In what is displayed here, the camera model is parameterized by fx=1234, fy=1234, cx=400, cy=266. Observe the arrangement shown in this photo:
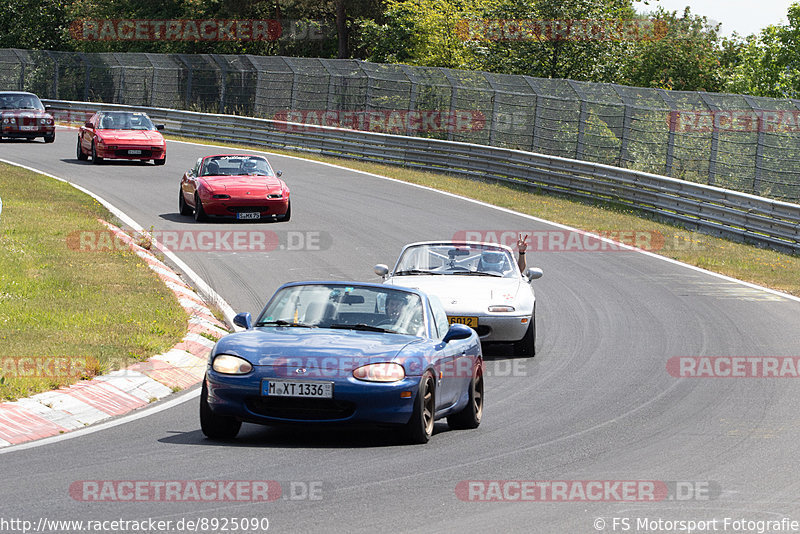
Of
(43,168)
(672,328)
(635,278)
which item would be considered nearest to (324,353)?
(672,328)

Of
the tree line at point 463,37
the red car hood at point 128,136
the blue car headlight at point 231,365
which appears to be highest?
the tree line at point 463,37

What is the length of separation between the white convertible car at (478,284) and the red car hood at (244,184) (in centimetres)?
952

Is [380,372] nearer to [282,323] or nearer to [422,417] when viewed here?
[422,417]

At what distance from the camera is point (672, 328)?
15641mm

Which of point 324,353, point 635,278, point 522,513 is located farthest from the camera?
point 635,278

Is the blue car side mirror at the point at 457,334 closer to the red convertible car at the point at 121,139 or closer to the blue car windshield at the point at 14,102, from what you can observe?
the red convertible car at the point at 121,139

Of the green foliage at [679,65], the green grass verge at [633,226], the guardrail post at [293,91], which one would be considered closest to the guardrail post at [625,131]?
the green grass verge at [633,226]

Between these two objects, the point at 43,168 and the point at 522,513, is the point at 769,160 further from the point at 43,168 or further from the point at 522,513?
the point at 522,513

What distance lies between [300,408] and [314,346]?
1.56ft

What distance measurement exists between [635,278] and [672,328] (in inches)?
172

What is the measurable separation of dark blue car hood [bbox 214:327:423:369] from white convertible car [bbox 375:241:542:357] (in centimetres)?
416

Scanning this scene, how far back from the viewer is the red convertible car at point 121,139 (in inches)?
1316

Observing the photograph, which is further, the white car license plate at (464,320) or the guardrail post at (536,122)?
the guardrail post at (536,122)

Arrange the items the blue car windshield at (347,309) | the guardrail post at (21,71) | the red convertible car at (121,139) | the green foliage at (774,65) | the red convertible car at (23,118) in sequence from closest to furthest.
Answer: the blue car windshield at (347,309)
the red convertible car at (121,139)
the red convertible car at (23,118)
the guardrail post at (21,71)
the green foliage at (774,65)
